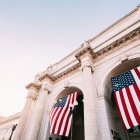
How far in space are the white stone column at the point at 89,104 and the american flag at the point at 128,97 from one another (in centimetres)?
141

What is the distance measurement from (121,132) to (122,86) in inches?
144

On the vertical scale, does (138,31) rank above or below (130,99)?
above

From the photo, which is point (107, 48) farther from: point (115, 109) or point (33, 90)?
point (33, 90)

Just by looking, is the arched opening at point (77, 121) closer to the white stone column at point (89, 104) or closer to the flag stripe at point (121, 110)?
the white stone column at point (89, 104)

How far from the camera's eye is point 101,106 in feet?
26.1

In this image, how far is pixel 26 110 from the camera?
12461mm

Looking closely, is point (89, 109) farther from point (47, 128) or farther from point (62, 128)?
point (47, 128)

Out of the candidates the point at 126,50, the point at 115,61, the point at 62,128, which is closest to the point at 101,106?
the point at 62,128

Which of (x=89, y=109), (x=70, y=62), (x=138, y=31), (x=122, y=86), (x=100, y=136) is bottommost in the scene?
(x=100, y=136)

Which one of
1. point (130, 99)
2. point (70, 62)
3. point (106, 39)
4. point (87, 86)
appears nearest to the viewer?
point (130, 99)

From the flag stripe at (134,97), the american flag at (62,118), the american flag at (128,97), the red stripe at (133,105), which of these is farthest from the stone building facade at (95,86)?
the flag stripe at (134,97)

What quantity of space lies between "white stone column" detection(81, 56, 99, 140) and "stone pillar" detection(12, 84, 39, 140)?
6.49 metres

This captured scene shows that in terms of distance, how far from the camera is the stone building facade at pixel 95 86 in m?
7.51

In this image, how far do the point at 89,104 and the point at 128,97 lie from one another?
2125 millimetres
